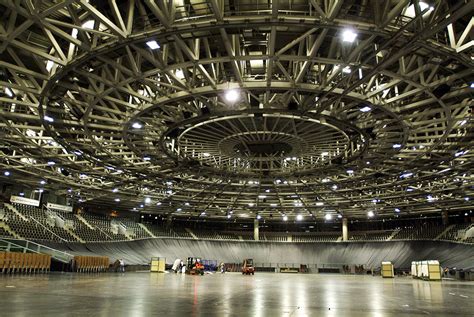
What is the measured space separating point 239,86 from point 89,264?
32048 millimetres

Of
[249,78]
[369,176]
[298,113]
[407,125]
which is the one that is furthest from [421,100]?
[369,176]

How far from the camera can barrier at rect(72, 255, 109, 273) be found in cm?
4122

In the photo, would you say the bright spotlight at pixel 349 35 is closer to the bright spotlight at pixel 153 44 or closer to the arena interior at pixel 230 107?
the arena interior at pixel 230 107

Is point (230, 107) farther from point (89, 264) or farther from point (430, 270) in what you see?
point (89, 264)

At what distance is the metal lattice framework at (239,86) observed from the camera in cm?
1642

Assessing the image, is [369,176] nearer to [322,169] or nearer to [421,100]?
[322,169]

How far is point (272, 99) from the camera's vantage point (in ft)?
83.3

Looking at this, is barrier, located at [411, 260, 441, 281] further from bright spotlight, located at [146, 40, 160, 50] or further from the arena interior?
bright spotlight, located at [146, 40, 160, 50]

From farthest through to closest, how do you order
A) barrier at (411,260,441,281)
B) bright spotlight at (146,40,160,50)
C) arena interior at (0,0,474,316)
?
barrier at (411,260,441,281) < bright spotlight at (146,40,160,50) < arena interior at (0,0,474,316)

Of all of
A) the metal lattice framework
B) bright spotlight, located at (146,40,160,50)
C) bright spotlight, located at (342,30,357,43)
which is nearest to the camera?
bright spotlight, located at (342,30,357,43)

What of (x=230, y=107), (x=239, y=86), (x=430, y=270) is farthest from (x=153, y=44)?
(x=430, y=270)

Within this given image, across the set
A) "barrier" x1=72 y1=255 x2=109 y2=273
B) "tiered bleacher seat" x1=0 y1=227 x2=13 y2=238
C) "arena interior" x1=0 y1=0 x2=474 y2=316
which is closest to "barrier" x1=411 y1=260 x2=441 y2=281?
"arena interior" x1=0 y1=0 x2=474 y2=316

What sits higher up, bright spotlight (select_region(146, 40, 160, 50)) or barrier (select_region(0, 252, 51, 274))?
bright spotlight (select_region(146, 40, 160, 50))

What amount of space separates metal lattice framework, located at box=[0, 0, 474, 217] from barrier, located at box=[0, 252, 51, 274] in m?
9.54
